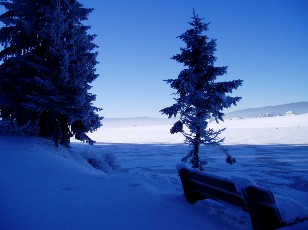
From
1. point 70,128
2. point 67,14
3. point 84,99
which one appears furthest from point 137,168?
point 67,14

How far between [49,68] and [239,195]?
42.3 ft

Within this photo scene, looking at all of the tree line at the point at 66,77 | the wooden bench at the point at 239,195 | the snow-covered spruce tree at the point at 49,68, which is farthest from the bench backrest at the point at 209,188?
the snow-covered spruce tree at the point at 49,68

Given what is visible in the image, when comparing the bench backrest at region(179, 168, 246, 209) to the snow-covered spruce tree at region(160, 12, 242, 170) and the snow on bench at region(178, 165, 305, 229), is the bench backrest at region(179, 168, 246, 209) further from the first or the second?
the snow-covered spruce tree at region(160, 12, 242, 170)

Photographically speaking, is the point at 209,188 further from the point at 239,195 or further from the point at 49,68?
the point at 49,68

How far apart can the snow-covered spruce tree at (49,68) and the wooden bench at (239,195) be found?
30.9 feet

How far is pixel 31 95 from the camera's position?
13867 millimetres

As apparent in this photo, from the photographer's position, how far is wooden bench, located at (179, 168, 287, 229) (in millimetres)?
3547

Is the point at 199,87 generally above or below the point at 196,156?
above

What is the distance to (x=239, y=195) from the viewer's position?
406cm

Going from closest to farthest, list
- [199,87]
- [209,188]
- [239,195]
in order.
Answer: [239,195]
[209,188]
[199,87]

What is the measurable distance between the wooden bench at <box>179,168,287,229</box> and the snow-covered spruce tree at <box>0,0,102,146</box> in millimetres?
9404

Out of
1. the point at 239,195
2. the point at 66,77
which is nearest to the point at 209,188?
the point at 239,195

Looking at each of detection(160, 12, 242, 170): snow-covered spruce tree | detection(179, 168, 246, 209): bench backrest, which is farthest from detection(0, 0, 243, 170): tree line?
detection(179, 168, 246, 209): bench backrest

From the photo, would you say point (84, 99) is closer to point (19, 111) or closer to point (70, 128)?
point (70, 128)
